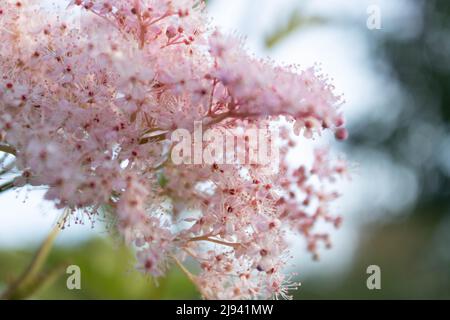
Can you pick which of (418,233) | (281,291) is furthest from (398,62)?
(281,291)

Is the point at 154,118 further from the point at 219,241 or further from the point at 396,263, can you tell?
the point at 396,263

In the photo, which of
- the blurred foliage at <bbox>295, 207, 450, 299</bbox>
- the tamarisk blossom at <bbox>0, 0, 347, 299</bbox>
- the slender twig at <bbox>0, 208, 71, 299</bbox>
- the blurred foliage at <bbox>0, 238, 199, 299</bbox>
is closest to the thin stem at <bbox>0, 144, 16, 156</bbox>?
the tamarisk blossom at <bbox>0, 0, 347, 299</bbox>

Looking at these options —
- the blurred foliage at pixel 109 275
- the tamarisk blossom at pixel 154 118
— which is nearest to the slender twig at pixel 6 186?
the tamarisk blossom at pixel 154 118

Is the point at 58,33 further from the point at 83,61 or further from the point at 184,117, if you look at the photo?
the point at 184,117

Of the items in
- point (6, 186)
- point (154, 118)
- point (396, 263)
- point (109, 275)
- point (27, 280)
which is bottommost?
point (396, 263)

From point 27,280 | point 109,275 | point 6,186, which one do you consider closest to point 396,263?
point 109,275

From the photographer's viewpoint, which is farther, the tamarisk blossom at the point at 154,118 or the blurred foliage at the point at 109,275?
the blurred foliage at the point at 109,275

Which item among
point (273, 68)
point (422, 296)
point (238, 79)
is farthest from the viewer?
point (422, 296)

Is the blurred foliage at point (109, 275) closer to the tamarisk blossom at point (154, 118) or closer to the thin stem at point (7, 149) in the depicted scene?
the tamarisk blossom at point (154, 118)
